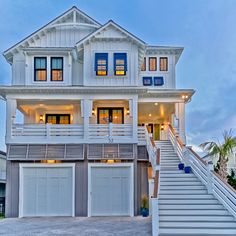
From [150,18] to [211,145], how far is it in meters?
27.3

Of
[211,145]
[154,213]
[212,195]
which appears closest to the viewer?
[154,213]

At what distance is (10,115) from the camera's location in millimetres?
18781

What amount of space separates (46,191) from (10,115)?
164 inches

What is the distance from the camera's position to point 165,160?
1697 centimetres

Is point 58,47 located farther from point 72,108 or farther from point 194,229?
point 194,229

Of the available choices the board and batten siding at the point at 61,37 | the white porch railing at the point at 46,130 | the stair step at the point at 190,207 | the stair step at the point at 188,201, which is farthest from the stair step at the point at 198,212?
the board and batten siding at the point at 61,37

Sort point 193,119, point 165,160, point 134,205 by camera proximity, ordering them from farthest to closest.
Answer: point 193,119
point 134,205
point 165,160

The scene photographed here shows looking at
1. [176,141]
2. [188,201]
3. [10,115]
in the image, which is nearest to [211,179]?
[188,201]

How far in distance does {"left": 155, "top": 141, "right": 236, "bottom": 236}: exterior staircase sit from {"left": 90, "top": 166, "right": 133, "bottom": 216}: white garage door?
3833 millimetres

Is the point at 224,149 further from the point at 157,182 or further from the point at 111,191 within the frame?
the point at 157,182

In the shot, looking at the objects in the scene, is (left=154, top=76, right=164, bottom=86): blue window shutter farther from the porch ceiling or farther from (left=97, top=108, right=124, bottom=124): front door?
(left=97, top=108, right=124, bottom=124): front door

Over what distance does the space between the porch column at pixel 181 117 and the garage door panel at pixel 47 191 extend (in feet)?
20.0

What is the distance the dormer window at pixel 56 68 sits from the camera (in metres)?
20.0

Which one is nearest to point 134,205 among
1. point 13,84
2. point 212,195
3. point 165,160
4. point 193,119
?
point 165,160
